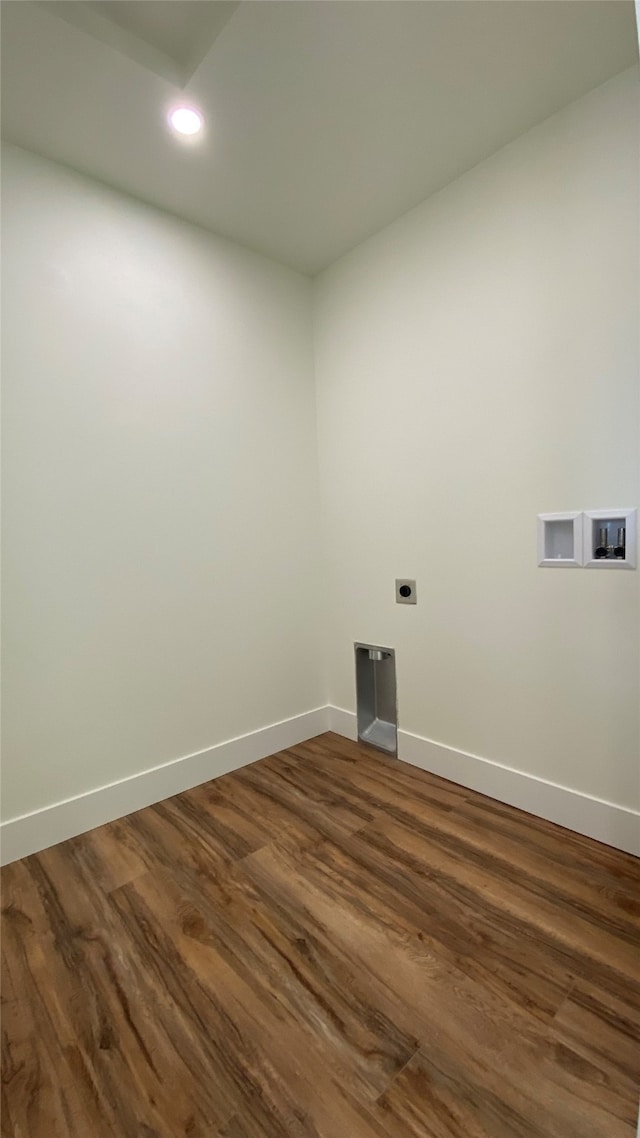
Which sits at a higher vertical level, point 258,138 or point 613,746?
point 258,138

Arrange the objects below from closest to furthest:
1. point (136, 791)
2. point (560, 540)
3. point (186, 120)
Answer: point (186, 120)
point (560, 540)
point (136, 791)

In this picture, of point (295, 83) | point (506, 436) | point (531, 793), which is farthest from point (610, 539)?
point (295, 83)

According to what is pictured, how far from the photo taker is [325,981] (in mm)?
1072

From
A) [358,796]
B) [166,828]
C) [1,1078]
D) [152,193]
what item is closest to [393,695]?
[358,796]

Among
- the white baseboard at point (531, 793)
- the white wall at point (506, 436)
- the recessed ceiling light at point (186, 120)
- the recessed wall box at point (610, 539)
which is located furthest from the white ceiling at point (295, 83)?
the white baseboard at point (531, 793)

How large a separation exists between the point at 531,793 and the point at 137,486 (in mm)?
1910

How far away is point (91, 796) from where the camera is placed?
1.71 metres

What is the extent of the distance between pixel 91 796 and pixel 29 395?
1.47 m

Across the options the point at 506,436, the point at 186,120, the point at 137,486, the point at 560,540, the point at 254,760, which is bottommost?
the point at 254,760

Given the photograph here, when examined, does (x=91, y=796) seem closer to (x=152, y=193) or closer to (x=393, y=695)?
(x=393, y=695)

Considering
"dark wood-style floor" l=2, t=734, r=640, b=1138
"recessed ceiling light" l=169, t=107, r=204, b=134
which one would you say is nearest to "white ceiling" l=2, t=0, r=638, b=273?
"recessed ceiling light" l=169, t=107, r=204, b=134

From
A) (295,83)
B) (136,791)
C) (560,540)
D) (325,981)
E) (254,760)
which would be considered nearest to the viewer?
(325,981)

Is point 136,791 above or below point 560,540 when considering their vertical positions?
below

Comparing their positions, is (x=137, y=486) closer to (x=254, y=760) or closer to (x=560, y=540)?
(x=254, y=760)
